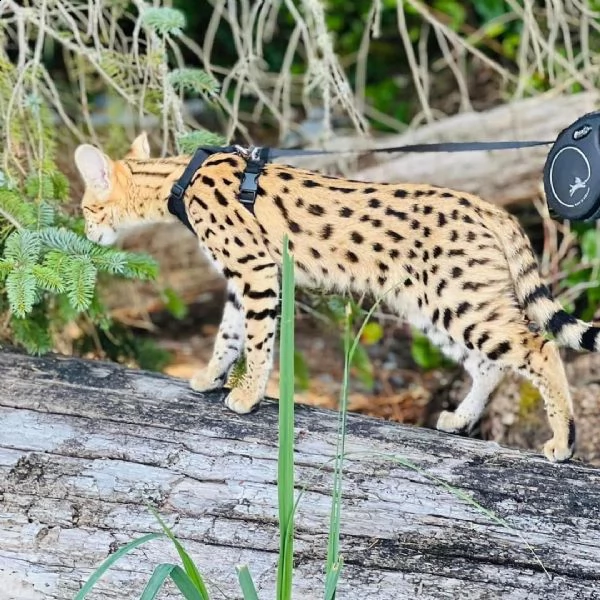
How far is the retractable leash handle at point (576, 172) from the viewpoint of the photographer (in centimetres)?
299

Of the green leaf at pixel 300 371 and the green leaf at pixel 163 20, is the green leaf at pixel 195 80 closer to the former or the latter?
the green leaf at pixel 163 20

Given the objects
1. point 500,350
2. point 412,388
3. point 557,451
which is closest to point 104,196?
point 500,350

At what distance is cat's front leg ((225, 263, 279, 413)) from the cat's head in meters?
0.64

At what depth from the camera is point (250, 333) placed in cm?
364

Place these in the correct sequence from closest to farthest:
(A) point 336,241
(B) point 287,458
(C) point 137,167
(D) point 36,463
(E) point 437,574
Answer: (B) point 287,458 → (E) point 437,574 → (D) point 36,463 → (A) point 336,241 → (C) point 137,167

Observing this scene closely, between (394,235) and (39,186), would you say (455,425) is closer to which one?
(394,235)

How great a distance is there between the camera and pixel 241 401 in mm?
3557

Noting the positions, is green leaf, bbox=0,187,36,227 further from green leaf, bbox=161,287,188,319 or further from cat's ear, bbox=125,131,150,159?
green leaf, bbox=161,287,188,319

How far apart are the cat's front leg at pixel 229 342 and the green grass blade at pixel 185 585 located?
1.52m

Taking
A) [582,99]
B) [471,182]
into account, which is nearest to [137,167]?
[471,182]

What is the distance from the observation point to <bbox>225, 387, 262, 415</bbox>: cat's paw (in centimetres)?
355

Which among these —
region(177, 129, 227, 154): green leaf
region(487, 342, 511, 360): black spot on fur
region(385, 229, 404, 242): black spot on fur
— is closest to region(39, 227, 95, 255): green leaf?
region(177, 129, 227, 154): green leaf

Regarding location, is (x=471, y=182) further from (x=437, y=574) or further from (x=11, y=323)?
(x=437, y=574)

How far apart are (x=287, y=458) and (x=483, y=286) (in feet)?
4.90
